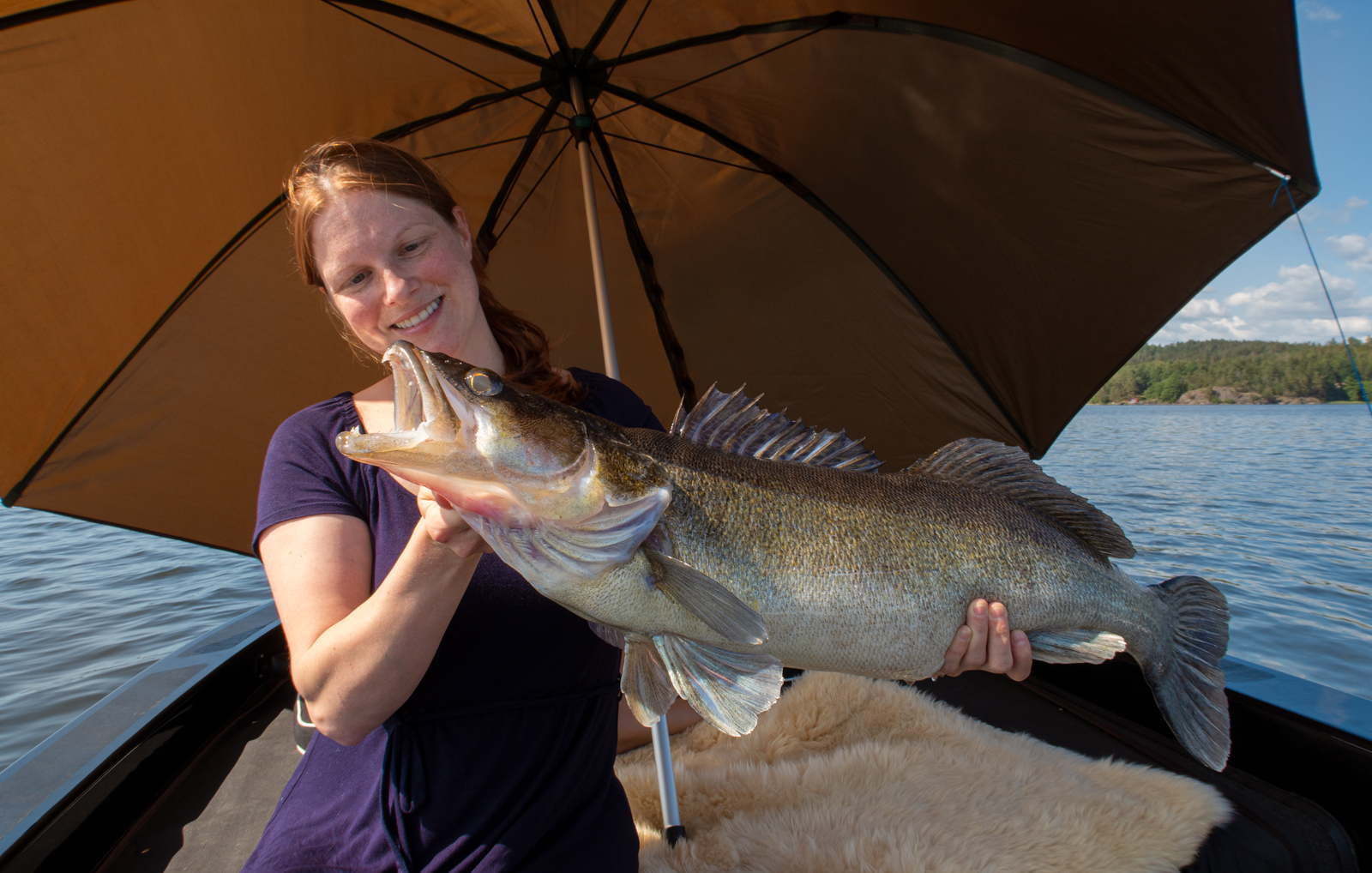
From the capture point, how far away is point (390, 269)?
1775 mm

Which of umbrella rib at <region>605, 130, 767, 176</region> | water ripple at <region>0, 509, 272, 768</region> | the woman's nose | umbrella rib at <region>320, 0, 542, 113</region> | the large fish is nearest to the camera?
the large fish

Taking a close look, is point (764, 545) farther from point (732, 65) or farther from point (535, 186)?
point (535, 186)

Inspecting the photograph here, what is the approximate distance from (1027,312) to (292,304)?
9.26 feet

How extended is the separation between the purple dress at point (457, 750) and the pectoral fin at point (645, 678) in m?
0.29

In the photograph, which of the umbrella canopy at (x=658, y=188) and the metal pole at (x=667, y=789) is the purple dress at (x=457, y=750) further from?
the umbrella canopy at (x=658, y=188)

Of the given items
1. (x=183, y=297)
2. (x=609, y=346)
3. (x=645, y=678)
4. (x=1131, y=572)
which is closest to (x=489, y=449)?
(x=645, y=678)

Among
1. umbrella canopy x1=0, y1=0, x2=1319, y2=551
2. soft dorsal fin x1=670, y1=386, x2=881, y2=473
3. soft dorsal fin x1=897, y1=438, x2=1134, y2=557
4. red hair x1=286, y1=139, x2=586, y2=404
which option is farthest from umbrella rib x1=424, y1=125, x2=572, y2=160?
soft dorsal fin x1=897, y1=438, x2=1134, y2=557

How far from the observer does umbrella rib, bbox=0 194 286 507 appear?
2.42 meters

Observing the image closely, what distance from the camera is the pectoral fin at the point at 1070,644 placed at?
1.85 metres

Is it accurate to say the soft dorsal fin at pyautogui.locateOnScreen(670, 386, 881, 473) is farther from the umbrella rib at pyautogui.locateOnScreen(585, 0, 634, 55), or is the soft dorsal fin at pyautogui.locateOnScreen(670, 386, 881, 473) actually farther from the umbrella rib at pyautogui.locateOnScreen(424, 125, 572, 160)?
the umbrella rib at pyautogui.locateOnScreen(424, 125, 572, 160)

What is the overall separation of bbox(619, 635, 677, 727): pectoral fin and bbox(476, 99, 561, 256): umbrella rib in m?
1.72

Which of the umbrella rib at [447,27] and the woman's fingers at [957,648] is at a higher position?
the umbrella rib at [447,27]

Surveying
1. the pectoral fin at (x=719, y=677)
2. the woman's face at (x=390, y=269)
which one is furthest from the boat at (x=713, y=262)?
the pectoral fin at (x=719, y=677)

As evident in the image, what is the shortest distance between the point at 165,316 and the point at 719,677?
7.60ft
